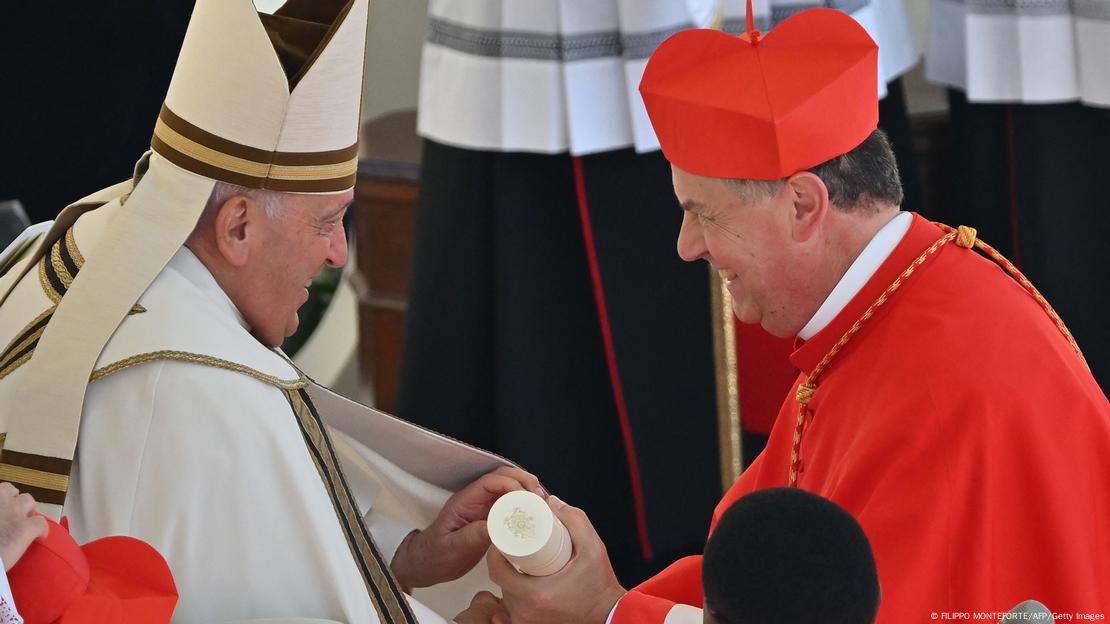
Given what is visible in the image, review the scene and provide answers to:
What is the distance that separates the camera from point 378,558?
2051 millimetres

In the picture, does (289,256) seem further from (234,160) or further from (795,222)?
(795,222)

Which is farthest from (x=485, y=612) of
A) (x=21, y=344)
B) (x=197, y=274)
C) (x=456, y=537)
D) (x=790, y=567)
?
(x=790, y=567)

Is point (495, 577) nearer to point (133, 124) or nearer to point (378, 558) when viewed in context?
point (378, 558)

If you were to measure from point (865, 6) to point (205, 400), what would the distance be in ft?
7.31

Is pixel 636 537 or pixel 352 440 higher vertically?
→ pixel 352 440

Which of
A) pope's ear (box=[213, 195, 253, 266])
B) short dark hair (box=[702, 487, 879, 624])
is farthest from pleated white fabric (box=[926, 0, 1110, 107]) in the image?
short dark hair (box=[702, 487, 879, 624])

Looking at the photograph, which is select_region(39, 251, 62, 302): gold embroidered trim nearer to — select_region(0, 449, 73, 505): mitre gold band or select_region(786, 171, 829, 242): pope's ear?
select_region(0, 449, 73, 505): mitre gold band

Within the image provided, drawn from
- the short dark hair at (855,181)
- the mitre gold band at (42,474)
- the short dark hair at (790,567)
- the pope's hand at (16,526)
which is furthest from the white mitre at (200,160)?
the short dark hair at (790,567)

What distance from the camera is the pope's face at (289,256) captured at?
2078 mm

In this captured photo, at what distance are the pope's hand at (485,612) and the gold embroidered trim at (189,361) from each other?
23.9 inches

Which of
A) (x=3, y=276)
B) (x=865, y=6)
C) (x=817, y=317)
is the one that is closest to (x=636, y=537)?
(x=865, y=6)

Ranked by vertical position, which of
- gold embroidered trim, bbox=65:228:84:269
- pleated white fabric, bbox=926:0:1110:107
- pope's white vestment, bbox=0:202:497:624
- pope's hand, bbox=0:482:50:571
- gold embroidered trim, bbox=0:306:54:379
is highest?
gold embroidered trim, bbox=65:228:84:269

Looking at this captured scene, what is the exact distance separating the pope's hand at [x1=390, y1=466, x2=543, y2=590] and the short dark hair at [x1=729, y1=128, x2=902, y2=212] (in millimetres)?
620

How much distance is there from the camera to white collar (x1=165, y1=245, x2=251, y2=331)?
2.03 metres
